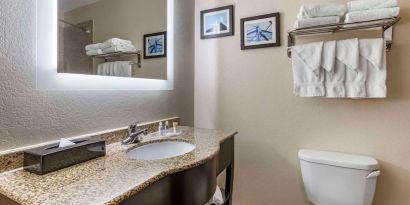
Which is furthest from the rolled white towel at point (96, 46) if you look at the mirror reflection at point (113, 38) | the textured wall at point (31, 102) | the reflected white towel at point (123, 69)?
the textured wall at point (31, 102)

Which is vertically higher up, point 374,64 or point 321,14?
point 321,14

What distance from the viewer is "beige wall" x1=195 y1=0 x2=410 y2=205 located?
1.28 meters

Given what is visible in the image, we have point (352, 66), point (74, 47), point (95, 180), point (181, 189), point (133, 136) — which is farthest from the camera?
point (352, 66)

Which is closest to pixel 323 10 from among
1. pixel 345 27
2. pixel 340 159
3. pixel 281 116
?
pixel 345 27

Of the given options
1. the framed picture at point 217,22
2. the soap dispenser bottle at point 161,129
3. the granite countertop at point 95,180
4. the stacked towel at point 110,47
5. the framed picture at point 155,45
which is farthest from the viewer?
the framed picture at point 217,22

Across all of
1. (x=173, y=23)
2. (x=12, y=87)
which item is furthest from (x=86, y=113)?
(x=173, y=23)

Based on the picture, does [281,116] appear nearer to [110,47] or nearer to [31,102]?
[110,47]

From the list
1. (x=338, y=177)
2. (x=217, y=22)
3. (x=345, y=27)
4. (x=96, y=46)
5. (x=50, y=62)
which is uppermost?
(x=217, y=22)

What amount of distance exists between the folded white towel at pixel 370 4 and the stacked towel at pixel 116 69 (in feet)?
4.23

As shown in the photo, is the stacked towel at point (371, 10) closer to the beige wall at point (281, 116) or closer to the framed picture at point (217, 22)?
the beige wall at point (281, 116)

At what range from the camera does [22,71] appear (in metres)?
0.80

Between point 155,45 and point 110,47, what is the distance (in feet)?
1.17

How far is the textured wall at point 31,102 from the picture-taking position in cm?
75

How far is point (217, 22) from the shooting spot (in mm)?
1714
